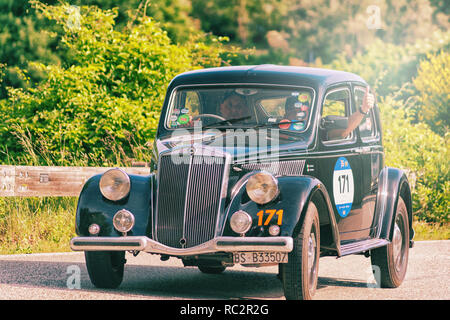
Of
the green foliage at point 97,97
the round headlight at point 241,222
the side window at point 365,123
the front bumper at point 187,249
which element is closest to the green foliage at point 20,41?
the green foliage at point 97,97

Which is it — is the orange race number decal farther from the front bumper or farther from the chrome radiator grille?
the chrome radiator grille

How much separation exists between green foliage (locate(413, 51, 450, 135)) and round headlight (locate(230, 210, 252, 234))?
24.9 meters

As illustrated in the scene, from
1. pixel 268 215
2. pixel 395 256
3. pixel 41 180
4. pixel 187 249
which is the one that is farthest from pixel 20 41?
pixel 268 215

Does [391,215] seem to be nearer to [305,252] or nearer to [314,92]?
[314,92]

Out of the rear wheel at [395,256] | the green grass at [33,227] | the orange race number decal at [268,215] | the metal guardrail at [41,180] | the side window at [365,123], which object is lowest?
the green grass at [33,227]

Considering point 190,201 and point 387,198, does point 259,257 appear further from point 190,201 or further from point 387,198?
point 387,198

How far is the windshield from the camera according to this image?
838 centimetres

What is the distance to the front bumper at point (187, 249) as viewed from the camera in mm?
6781

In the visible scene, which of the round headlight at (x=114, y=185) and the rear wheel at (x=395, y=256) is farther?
the rear wheel at (x=395, y=256)

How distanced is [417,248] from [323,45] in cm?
3802

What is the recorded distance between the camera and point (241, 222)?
7062mm

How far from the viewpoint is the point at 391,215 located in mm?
9094

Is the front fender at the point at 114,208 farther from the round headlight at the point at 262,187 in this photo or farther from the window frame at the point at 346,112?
the window frame at the point at 346,112

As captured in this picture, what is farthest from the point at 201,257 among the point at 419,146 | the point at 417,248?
the point at 419,146
